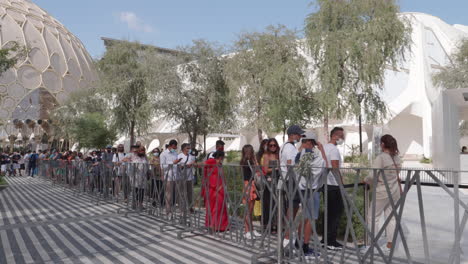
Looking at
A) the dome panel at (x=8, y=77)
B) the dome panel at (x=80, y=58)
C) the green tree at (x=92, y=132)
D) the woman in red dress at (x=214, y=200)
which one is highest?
the dome panel at (x=80, y=58)

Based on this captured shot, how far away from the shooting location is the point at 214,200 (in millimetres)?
6969

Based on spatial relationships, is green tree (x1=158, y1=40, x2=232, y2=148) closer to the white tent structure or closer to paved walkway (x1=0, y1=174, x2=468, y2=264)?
the white tent structure

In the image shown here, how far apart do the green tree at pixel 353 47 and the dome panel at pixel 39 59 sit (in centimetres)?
4765

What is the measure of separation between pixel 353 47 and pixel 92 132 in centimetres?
2078

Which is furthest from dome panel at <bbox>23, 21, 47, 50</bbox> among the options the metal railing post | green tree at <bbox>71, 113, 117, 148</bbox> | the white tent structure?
the metal railing post

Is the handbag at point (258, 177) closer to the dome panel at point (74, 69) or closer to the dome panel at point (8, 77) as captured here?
the dome panel at point (8, 77)

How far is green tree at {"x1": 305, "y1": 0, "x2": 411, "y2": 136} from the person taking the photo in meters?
17.7

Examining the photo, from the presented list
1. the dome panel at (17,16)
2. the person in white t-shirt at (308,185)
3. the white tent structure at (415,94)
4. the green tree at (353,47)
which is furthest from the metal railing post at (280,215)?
the dome panel at (17,16)

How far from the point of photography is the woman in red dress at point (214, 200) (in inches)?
261

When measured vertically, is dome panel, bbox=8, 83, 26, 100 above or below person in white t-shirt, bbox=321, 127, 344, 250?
above

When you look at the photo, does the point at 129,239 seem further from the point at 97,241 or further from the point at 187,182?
the point at 187,182

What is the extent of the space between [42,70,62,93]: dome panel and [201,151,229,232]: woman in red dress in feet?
181

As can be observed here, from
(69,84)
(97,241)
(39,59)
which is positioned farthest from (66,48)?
(97,241)

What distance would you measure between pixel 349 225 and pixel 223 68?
17.7m
